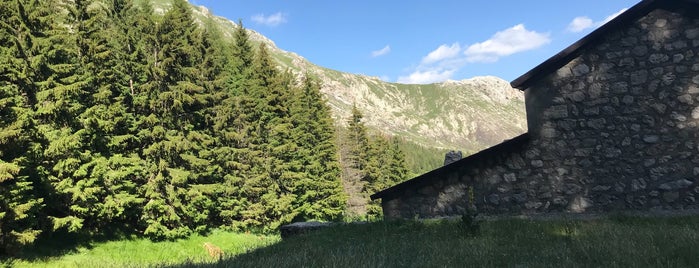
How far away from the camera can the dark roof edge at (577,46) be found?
10.5m

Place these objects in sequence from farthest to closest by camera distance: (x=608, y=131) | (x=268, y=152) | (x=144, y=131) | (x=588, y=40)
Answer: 1. (x=268, y=152)
2. (x=144, y=131)
3. (x=588, y=40)
4. (x=608, y=131)

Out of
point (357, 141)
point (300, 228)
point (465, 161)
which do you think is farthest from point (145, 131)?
point (357, 141)

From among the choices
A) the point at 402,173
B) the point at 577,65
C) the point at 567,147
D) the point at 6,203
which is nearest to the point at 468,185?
the point at 567,147

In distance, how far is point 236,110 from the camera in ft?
120

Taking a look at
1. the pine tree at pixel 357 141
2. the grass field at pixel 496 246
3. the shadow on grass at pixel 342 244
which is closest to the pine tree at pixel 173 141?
the shadow on grass at pixel 342 244

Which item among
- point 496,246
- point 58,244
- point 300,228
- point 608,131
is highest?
point 608,131

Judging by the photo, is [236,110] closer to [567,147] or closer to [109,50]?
[109,50]

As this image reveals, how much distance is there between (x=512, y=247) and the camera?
17.9 feet

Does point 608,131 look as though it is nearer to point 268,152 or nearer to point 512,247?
point 512,247

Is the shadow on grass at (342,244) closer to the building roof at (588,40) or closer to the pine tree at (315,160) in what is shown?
the building roof at (588,40)

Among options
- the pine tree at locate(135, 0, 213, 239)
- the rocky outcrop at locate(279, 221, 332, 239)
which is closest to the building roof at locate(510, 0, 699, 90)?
the rocky outcrop at locate(279, 221, 332, 239)

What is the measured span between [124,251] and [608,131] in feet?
80.3

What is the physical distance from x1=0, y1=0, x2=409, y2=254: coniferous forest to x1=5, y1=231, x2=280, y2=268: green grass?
35.2 inches

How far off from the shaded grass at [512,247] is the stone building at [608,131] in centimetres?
342
